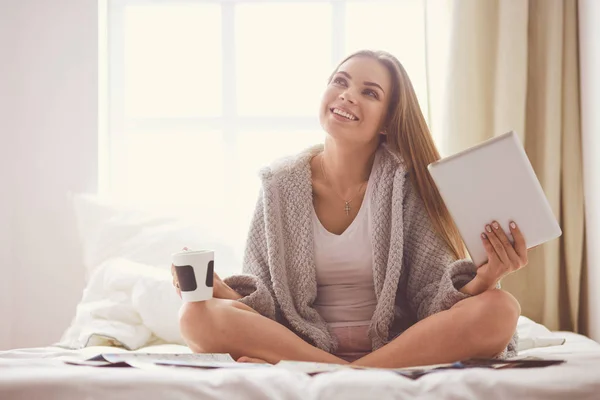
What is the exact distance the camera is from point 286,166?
176 cm

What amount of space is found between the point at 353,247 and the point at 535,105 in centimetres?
100

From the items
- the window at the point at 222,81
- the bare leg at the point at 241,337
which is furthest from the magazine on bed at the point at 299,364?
the window at the point at 222,81

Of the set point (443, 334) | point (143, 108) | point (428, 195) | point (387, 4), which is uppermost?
point (387, 4)

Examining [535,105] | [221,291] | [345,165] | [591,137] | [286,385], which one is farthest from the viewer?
[535,105]

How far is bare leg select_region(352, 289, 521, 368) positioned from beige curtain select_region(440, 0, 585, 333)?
0.95 metres

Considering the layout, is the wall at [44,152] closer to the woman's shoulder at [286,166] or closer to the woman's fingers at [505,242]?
the woman's shoulder at [286,166]

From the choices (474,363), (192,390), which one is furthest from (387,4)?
(192,390)

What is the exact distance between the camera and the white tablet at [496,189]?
1278 mm

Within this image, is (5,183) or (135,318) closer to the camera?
(135,318)

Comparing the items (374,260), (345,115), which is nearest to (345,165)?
(345,115)

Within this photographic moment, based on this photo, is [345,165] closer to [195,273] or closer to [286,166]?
[286,166]

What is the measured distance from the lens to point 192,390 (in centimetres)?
88

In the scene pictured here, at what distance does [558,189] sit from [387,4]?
1.04m

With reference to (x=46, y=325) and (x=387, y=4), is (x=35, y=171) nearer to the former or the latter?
(x=46, y=325)
